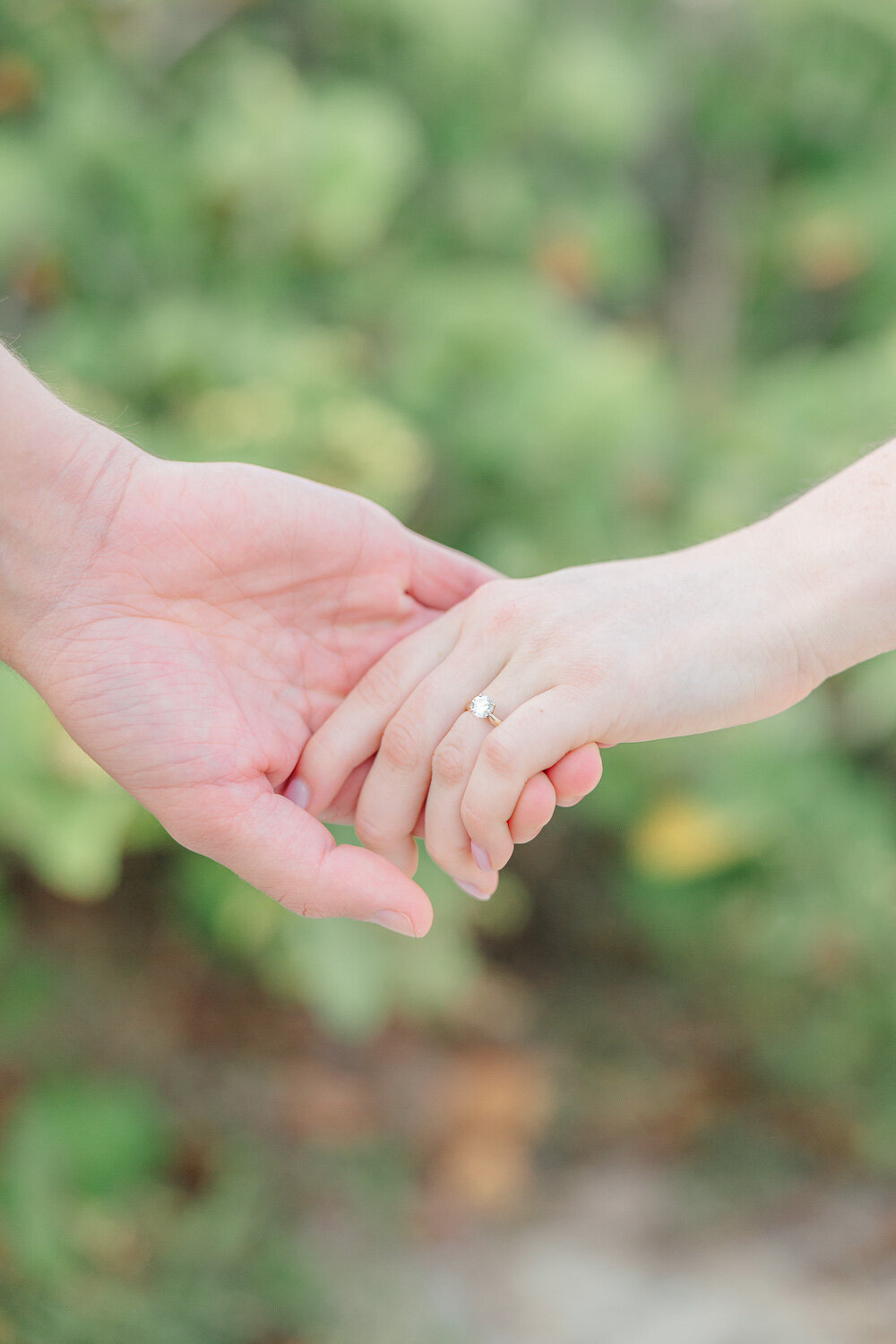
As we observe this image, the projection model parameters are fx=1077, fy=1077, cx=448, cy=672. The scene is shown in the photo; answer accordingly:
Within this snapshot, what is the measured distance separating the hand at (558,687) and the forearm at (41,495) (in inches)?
17.4

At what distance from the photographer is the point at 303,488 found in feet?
5.27

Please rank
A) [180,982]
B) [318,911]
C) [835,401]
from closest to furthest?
[318,911] → [835,401] → [180,982]

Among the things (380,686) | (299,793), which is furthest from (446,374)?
(299,793)

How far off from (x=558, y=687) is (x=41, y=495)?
74 cm

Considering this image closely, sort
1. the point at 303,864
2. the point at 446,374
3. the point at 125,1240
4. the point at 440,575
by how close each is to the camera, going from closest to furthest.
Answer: the point at 303,864 → the point at 440,575 → the point at 125,1240 → the point at 446,374

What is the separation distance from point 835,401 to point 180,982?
298 cm

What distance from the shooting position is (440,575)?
5.75 ft

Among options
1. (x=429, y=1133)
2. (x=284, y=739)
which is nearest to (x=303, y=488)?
(x=284, y=739)

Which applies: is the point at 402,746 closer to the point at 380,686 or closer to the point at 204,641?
the point at 380,686

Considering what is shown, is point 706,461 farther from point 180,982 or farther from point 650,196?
point 180,982

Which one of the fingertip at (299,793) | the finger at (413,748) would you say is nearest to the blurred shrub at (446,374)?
the fingertip at (299,793)

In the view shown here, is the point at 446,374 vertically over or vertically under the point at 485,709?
over

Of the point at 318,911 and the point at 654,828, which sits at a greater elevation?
the point at 654,828

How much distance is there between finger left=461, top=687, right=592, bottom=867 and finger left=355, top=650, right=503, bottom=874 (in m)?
0.09
